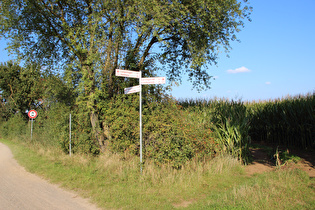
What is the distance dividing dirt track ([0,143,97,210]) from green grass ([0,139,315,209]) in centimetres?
33

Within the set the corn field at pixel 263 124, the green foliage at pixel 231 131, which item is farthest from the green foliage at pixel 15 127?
the green foliage at pixel 231 131

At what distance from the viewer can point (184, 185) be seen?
6.15 meters

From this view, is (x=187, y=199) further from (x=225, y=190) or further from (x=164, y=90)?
(x=164, y=90)

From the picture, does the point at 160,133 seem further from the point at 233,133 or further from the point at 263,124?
the point at 263,124

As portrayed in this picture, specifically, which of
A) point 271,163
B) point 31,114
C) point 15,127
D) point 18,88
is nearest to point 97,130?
point 271,163

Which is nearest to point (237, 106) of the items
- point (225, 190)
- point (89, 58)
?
point (225, 190)

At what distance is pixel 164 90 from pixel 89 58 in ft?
11.5

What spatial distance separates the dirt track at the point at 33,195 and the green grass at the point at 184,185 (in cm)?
33

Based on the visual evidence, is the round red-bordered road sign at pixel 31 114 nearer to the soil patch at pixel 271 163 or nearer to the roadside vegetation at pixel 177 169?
the roadside vegetation at pixel 177 169

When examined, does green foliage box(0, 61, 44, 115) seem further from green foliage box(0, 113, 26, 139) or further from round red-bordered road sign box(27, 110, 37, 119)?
round red-bordered road sign box(27, 110, 37, 119)

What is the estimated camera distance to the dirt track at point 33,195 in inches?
210

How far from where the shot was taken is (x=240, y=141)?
8719mm

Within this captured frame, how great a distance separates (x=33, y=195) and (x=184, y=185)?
4.02 meters

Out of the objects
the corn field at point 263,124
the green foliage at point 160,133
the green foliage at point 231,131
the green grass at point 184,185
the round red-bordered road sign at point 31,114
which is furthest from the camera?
the round red-bordered road sign at point 31,114
